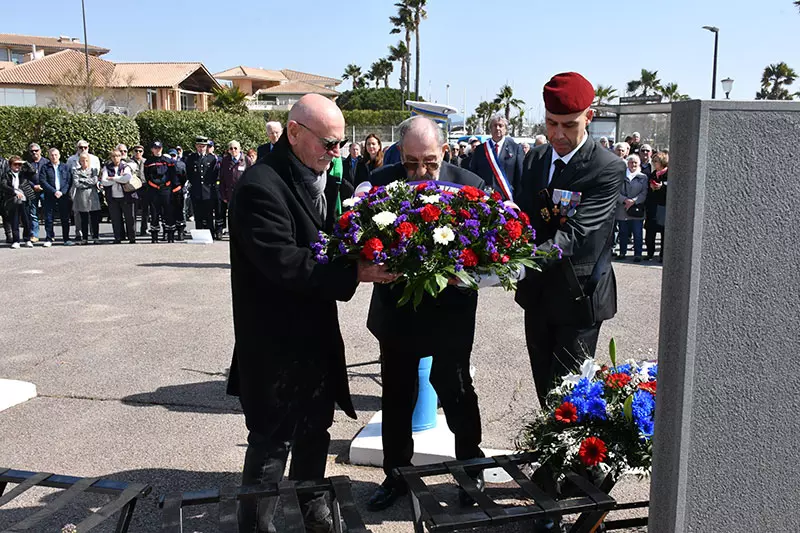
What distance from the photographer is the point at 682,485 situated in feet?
7.52

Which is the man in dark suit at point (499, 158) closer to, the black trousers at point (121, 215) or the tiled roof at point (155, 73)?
the black trousers at point (121, 215)

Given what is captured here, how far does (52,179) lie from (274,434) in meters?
13.6

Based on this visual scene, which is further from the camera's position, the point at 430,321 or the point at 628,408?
the point at 430,321

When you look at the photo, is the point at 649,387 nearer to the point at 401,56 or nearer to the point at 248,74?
the point at 401,56

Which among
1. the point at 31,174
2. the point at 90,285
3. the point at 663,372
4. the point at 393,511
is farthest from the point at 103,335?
the point at 31,174

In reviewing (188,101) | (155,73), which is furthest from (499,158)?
(188,101)

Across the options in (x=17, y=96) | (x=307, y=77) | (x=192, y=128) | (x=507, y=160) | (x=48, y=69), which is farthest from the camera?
(x=307, y=77)

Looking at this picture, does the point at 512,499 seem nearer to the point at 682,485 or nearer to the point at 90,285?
the point at 682,485

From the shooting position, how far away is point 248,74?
10106 cm

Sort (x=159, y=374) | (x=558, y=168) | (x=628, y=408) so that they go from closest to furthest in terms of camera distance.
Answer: (x=628, y=408), (x=558, y=168), (x=159, y=374)

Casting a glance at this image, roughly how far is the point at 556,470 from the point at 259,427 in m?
1.26

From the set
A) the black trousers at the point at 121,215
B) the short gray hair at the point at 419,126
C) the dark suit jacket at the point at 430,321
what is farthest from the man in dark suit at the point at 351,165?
the dark suit jacket at the point at 430,321

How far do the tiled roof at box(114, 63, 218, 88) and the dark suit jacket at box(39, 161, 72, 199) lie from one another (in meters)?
47.7

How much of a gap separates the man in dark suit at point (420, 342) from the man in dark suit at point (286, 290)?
0.37m
